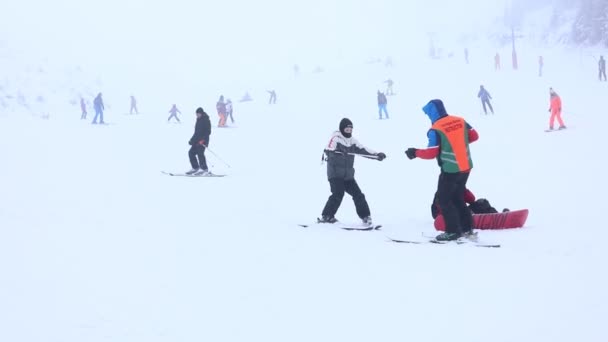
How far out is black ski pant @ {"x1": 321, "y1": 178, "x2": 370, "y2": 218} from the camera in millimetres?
6977

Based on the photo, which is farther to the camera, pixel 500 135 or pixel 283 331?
pixel 500 135

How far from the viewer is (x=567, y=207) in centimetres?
823

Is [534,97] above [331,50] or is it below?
below

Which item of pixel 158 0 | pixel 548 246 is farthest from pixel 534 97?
pixel 158 0

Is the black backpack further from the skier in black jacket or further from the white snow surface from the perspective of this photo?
the skier in black jacket

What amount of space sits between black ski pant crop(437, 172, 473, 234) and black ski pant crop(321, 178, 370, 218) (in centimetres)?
116

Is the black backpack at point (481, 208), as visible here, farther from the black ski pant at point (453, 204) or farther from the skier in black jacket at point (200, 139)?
the skier in black jacket at point (200, 139)

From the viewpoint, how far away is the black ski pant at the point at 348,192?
6977 millimetres

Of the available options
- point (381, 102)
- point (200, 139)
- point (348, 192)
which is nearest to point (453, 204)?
point (348, 192)

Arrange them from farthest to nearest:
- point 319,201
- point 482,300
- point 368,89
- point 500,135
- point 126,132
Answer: point 368,89 < point 126,132 < point 500,135 < point 319,201 < point 482,300

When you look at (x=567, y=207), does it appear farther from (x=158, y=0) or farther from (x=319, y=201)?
(x=158, y=0)

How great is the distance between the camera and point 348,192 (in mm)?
7094

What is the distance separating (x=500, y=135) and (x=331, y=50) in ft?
254

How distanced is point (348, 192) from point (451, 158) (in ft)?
5.28
